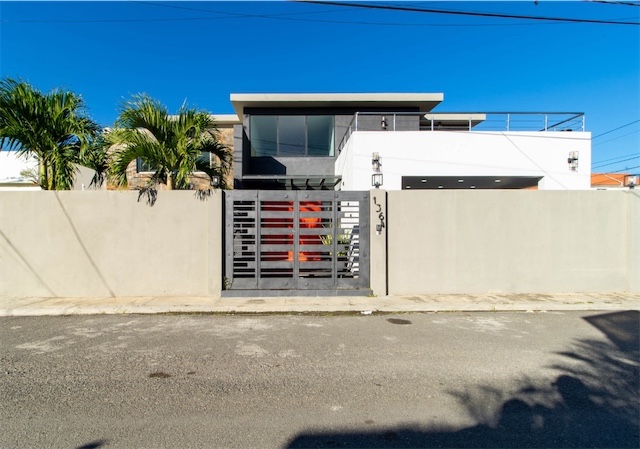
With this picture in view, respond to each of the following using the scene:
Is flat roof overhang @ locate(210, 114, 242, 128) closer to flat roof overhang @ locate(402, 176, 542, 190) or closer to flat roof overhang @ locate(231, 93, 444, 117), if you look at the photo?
flat roof overhang @ locate(231, 93, 444, 117)

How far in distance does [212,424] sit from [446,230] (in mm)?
6519

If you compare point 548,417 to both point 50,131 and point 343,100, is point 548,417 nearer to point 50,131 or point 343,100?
point 50,131

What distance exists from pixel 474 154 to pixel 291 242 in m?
7.68

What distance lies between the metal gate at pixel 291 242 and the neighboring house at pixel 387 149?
5.50ft

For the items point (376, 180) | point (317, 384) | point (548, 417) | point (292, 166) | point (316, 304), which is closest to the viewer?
point (548, 417)

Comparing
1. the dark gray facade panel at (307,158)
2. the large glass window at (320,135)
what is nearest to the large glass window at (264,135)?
the dark gray facade panel at (307,158)

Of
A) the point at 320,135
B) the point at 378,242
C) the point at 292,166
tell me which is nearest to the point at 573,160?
the point at 378,242

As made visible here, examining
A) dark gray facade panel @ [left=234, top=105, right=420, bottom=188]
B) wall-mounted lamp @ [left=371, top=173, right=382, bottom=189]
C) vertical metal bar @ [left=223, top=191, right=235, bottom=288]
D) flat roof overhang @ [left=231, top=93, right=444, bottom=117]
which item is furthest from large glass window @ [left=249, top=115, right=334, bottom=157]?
vertical metal bar @ [left=223, top=191, right=235, bottom=288]

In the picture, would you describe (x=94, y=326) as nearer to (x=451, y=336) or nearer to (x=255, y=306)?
(x=255, y=306)

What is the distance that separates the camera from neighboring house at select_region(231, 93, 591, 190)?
1215 centimetres

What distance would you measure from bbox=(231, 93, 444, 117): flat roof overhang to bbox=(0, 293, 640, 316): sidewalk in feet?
33.1

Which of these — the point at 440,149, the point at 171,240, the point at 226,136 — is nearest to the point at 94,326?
the point at 171,240

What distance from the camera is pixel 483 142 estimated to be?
483 inches

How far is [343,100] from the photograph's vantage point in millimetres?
15664
